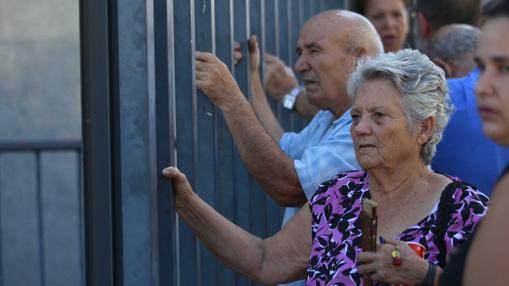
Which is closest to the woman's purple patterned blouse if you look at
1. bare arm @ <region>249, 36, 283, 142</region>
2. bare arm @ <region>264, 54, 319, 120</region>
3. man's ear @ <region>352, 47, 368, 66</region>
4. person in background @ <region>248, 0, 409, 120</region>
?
man's ear @ <region>352, 47, 368, 66</region>

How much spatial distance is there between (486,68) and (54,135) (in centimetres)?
484

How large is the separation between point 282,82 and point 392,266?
2.26 meters

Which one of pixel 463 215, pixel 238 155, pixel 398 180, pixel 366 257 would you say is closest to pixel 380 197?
pixel 398 180

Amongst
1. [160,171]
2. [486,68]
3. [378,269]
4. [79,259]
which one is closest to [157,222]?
[160,171]

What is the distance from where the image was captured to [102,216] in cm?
300

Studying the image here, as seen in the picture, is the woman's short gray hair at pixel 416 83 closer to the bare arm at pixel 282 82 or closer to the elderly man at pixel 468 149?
the elderly man at pixel 468 149

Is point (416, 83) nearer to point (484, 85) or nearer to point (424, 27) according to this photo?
point (484, 85)

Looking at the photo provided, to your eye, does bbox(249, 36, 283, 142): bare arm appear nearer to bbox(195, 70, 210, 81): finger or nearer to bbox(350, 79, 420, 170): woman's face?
bbox(195, 70, 210, 81): finger

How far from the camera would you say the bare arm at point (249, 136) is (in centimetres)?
368

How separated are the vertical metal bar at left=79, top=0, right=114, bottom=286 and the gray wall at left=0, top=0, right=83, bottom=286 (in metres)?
3.05

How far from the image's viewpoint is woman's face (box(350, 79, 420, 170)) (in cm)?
341

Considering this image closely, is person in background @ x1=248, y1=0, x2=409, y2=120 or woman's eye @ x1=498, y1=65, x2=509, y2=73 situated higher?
woman's eye @ x1=498, y1=65, x2=509, y2=73

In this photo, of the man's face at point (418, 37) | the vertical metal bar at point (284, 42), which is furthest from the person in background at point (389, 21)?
the vertical metal bar at point (284, 42)

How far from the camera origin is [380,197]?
3424mm
